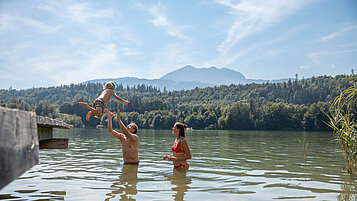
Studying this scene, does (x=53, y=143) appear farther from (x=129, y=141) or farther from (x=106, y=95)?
(x=129, y=141)

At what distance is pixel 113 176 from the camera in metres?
10.4

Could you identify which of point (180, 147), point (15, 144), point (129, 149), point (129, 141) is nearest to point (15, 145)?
point (15, 144)

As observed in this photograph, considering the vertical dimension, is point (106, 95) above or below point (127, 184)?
above

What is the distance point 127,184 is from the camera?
9.09 meters

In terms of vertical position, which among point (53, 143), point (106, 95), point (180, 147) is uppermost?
point (106, 95)

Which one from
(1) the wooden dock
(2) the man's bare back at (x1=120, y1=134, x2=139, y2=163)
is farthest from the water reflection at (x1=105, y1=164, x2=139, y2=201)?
(1) the wooden dock

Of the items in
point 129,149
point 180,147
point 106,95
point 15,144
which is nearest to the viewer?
point 15,144

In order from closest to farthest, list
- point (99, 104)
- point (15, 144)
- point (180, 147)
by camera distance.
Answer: point (15, 144) → point (99, 104) → point (180, 147)

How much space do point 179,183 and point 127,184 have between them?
139cm

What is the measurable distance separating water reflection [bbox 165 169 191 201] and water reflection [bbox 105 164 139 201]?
0.96 meters

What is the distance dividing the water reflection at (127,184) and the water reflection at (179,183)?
959 millimetres

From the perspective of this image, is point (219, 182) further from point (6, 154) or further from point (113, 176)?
point (6, 154)

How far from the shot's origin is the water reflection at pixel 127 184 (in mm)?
7754

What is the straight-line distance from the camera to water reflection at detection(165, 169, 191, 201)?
7.84m
